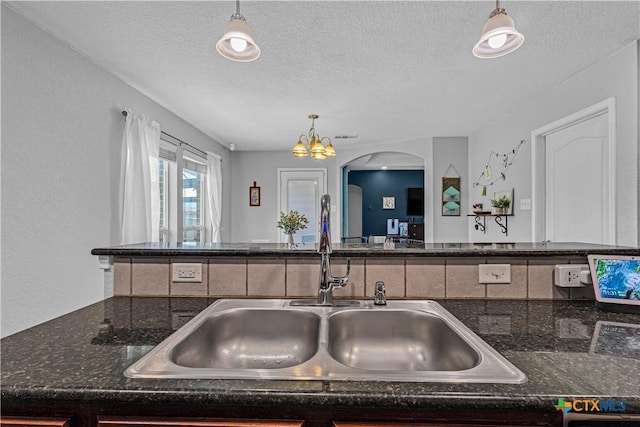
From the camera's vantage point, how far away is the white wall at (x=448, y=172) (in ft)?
16.8

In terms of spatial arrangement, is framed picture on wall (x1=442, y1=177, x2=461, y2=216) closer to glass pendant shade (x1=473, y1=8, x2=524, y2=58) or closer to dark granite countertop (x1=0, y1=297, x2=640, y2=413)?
glass pendant shade (x1=473, y1=8, x2=524, y2=58)

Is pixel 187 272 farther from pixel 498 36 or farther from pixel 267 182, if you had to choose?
pixel 267 182

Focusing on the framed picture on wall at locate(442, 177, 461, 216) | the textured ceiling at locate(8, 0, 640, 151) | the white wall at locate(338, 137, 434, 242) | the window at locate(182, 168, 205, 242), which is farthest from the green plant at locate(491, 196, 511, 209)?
the window at locate(182, 168, 205, 242)

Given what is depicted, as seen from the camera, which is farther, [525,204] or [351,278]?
[525,204]

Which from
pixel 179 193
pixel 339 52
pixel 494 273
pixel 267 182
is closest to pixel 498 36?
pixel 494 273

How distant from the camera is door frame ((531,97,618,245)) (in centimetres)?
242

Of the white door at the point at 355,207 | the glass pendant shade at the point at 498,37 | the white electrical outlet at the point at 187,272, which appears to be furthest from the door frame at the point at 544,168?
the white door at the point at 355,207

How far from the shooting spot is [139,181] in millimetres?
2996

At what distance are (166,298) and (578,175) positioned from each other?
3.19 metres

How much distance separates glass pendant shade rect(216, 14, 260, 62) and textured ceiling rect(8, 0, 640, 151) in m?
0.58

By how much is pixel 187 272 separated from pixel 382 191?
26.7ft

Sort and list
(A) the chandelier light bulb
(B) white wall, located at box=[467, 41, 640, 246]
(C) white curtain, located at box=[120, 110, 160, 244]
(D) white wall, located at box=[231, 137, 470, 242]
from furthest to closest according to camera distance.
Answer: (D) white wall, located at box=[231, 137, 470, 242]
(C) white curtain, located at box=[120, 110, 160, 244]
(B) white wall, located at box=[467, 41, 640, 246]
(A) the chandelier light bulb

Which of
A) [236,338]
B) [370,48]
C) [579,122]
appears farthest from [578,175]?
[236,338]

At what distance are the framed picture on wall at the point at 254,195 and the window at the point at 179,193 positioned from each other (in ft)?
4.41
